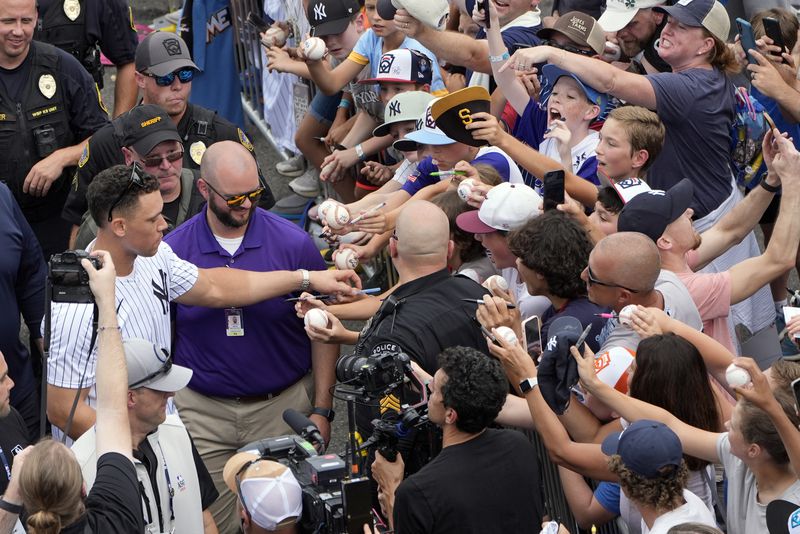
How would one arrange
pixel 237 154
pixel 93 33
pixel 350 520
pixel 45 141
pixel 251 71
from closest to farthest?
pixel 350 520 → pixel 237 154 → pixel 45 141 → pixel 93 33 → pixel 251 71

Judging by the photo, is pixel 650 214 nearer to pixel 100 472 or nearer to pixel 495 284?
pixel 495 284

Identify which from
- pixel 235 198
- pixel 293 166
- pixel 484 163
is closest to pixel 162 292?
pixel 235 198

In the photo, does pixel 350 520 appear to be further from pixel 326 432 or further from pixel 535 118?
pixel 535 118

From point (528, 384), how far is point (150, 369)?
151cm

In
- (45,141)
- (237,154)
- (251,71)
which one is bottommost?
(251,71)

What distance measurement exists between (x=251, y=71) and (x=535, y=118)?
4801 mm

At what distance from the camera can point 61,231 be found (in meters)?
7.66

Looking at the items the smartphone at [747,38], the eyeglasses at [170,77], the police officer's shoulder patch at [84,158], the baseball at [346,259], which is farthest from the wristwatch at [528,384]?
the eyeglasses at [170,77]

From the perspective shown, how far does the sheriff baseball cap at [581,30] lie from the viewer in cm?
660

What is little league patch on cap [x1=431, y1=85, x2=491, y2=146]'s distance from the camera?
6016 millimetres

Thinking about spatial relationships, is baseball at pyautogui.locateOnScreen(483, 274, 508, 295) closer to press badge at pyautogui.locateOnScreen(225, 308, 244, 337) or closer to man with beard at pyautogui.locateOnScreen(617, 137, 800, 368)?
man with beard at pyautogui.locateOnScreen(617, 137, 800, 368)

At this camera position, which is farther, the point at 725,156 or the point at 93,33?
the point at 93,33

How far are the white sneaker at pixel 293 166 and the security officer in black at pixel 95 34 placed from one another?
6.07ft

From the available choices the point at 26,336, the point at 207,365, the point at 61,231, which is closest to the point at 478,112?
the point at 207,365
